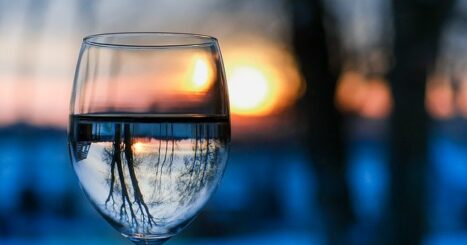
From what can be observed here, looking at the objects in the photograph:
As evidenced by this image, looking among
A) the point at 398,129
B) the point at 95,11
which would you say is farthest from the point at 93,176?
the point at 398,129

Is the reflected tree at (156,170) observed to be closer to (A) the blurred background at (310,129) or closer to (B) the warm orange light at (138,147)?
(B) the warm orange light at (138,147)

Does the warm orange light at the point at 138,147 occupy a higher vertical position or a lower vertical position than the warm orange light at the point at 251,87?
lower

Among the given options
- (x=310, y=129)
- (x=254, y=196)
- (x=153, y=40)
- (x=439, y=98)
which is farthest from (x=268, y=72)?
(x=153, y=40)

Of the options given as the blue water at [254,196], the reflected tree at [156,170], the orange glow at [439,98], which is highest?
the orange glow at [439,98]

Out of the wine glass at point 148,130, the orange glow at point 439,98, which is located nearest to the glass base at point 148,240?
the wine glass at point 148,130

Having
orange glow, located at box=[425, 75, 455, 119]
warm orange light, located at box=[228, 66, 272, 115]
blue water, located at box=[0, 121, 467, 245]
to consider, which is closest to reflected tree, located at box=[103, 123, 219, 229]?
warm orange light, located at box=[228, 66, 272, 115]

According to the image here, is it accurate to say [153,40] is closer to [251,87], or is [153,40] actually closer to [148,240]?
[148,240]

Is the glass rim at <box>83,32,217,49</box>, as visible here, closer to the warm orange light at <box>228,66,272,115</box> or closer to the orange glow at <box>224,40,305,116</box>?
the warm orange light at <box>228,66,272,115</box>
